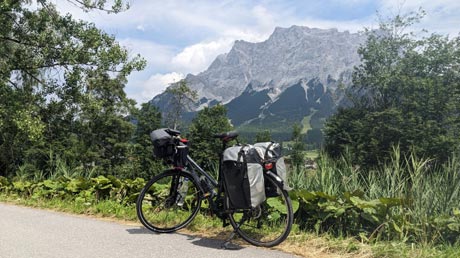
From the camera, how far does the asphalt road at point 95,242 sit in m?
4.03

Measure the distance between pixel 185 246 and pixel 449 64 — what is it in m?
48.5

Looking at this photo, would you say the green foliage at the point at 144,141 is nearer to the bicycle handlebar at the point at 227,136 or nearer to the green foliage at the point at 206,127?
the green foliage at the point at 206,127

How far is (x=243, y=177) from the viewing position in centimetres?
423

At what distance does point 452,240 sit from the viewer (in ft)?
13.4

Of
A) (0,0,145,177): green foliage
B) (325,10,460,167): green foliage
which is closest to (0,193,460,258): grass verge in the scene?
(0,0,145,177): green foliage

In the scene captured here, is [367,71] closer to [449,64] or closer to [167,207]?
[449,64]

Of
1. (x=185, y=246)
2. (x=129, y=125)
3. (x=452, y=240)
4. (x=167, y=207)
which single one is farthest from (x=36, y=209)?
(x=129, y=125)

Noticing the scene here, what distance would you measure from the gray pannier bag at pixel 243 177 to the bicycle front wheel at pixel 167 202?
2.50ft

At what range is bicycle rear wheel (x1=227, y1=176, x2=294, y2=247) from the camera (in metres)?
4.29

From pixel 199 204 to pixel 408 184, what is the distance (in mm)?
2486

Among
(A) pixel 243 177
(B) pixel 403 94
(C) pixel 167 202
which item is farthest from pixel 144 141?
(A) pixel 243 177

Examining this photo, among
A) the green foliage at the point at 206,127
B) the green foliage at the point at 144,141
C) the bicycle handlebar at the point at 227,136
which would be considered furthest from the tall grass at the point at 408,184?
the green foliage at the point at 206,127

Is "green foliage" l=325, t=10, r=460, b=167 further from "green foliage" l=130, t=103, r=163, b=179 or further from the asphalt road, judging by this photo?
the asphalt road

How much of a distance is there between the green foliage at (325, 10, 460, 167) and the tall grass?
37.9m
